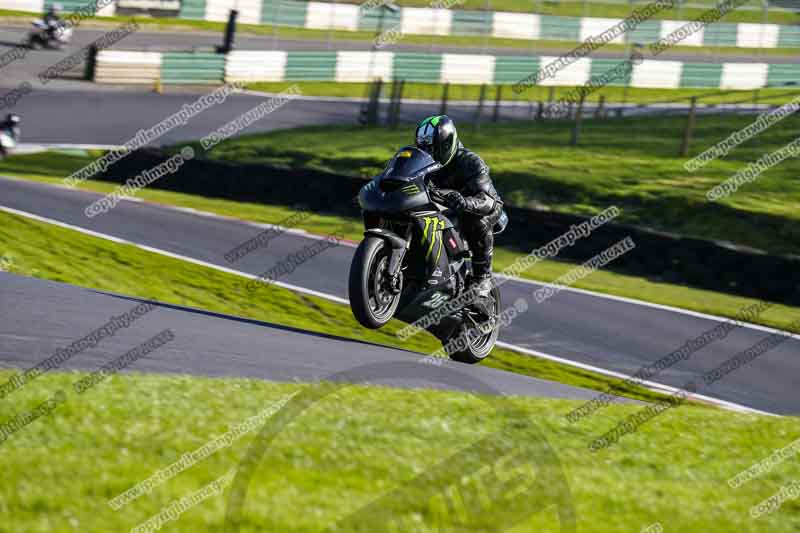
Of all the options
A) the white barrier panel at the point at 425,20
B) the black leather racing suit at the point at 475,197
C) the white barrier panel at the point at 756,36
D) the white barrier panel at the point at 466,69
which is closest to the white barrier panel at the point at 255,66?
the white barrier panel at the point at 466,69

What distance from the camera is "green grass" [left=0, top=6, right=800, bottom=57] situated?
1511 inches

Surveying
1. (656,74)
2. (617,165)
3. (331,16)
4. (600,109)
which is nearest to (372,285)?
(617,165)

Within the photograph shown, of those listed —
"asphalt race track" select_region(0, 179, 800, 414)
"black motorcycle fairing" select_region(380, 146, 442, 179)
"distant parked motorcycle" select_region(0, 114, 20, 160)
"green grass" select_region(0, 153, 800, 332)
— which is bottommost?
"green grass" select_region(0, 153, 800, 332)

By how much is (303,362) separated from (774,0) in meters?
49.0

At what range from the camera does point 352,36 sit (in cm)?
4125

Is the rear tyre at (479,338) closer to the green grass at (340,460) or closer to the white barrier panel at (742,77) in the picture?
the green grass at (340,460)

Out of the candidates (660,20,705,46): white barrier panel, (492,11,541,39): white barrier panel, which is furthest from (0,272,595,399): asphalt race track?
(660,20,705,46): white barrier panel

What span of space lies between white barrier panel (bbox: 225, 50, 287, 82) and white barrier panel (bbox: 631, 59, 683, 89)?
12.8 meters

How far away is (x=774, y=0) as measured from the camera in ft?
170

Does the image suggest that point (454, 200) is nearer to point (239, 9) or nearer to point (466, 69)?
point (466, 69)

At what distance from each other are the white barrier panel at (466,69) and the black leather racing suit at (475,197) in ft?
89.6

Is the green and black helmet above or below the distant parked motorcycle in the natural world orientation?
above

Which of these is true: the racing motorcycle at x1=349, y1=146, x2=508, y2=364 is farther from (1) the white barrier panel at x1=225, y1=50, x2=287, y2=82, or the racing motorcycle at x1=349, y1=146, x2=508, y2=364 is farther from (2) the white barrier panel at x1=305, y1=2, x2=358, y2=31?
(2) the white barrier panel at x1=305, y1=2, x2=358, y2=31

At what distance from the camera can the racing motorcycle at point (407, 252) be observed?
9.01m
